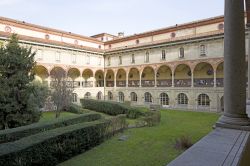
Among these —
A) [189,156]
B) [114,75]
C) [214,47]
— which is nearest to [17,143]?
[189,156]

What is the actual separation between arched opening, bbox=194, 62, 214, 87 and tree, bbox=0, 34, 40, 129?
21.1m

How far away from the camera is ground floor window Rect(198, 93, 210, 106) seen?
86.9ft

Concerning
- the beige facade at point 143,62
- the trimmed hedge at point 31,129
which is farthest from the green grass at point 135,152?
the beige facade at point 143,62

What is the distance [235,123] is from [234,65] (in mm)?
1265

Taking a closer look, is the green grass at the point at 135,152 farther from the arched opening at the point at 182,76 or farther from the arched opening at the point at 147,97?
the arched opening at the point at 147,97

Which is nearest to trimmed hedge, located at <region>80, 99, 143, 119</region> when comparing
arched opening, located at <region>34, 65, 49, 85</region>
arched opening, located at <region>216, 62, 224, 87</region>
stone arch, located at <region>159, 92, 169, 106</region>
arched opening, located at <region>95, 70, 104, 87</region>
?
arched opening, located at <region>34, 65, 49, 85</region>

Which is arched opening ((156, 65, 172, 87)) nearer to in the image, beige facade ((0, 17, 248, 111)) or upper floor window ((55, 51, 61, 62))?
beige facade ((0, 17, 248, 111))

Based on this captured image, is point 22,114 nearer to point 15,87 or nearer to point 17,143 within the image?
point 15,87

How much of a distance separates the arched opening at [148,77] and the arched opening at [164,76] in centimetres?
108

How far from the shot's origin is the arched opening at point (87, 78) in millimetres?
36294

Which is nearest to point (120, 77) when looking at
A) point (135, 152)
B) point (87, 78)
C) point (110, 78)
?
point (110, 78)

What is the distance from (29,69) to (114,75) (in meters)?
21.4

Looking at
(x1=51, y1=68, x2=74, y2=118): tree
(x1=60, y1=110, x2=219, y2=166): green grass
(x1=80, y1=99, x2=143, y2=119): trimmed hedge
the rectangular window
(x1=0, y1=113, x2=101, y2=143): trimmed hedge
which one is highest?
the rectangular window

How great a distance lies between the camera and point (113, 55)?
36.5m
